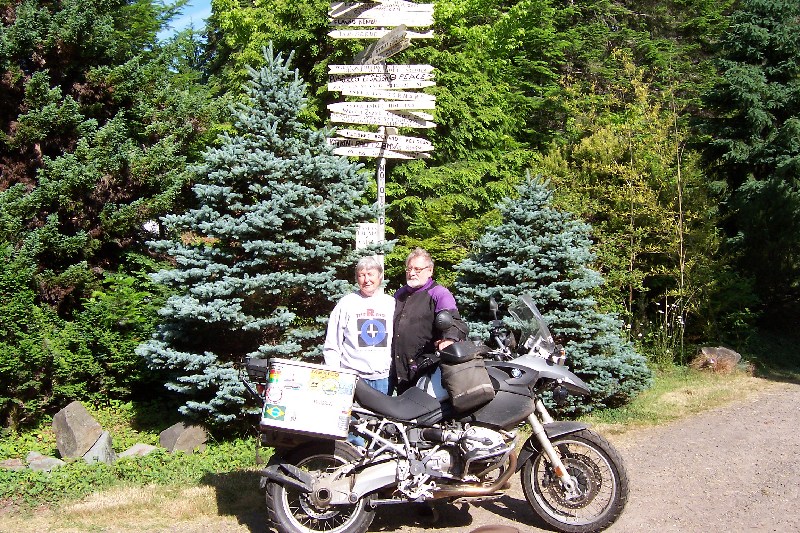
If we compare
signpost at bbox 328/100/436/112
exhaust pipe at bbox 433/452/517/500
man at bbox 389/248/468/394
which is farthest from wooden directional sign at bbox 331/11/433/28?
exhaust pipe at bbox 433/452/517/500

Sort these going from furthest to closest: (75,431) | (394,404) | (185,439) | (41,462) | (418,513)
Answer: (75,431)
(185,439)
(41,462)
(418,513)
(394,404)

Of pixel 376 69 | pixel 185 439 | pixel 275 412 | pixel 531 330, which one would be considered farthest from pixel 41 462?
pixel 376 69

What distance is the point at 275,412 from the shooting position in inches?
175

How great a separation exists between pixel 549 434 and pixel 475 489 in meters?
0.61

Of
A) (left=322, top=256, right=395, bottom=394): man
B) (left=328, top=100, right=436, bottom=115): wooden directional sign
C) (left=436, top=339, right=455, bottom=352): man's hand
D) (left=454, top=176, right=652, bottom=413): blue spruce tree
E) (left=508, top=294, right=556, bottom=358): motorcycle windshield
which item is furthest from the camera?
(left=454, top=176, right=652, bottom=413): blue spruce tree

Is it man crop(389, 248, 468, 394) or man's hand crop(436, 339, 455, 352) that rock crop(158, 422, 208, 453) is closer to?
man crop(389, 248, 468, 394)

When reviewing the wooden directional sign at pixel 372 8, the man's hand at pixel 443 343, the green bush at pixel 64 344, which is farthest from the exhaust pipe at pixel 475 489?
the wooden directional sign at pixel 372 8

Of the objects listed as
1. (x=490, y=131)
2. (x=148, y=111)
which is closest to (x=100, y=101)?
(x=148, y=111)

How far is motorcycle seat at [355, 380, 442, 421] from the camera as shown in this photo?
468cm

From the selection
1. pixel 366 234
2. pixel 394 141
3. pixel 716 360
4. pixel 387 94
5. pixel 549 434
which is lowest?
pixel 716 360

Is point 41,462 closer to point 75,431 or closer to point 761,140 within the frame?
point 75,431

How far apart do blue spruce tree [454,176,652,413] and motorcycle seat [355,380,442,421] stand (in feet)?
9.36

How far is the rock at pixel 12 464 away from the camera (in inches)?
246

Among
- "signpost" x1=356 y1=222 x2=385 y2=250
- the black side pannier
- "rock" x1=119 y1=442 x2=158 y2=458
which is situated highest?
"signpost" x1=356 y1=222 x2=385 y2=250
